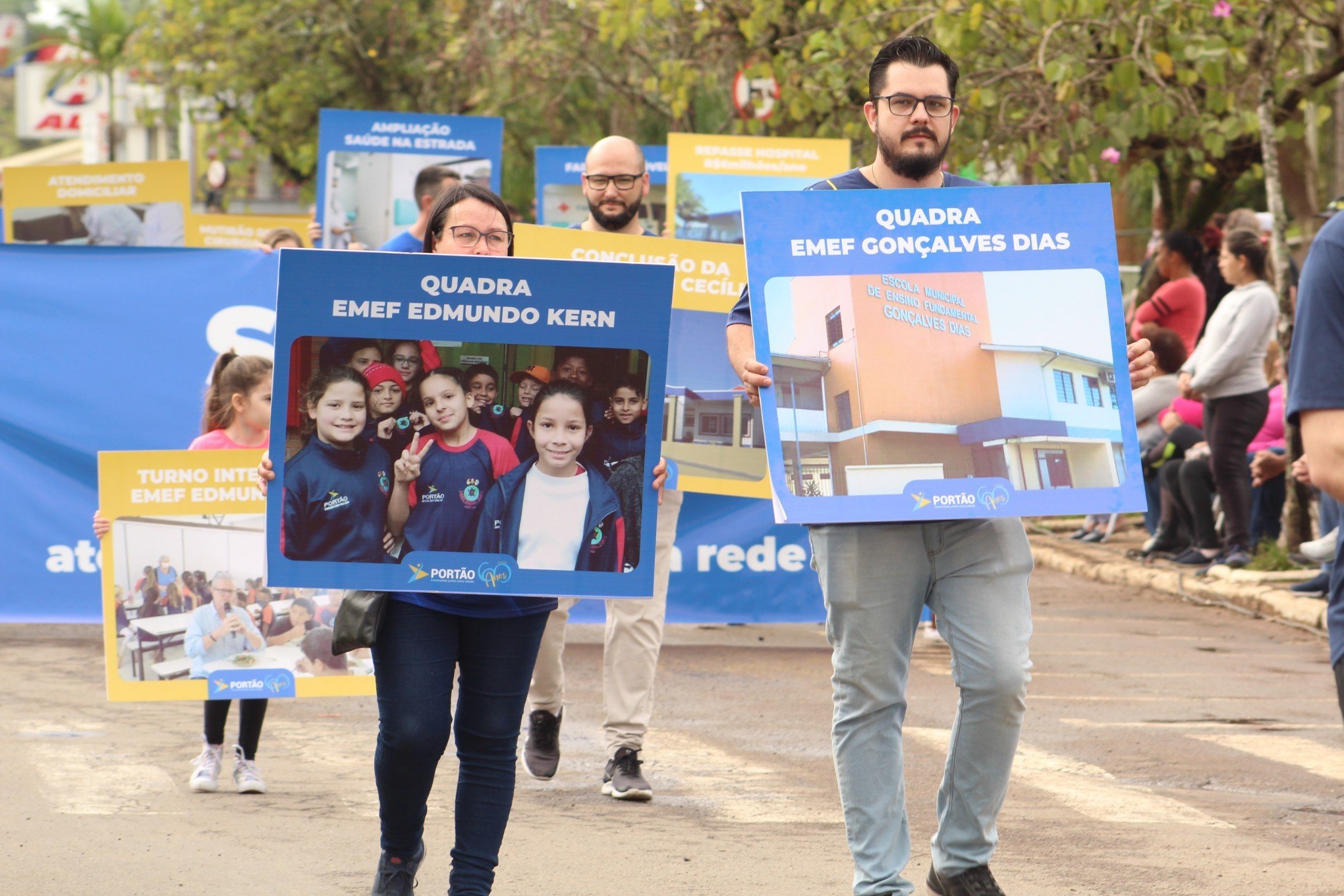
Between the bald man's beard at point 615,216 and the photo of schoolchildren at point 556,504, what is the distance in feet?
9.32

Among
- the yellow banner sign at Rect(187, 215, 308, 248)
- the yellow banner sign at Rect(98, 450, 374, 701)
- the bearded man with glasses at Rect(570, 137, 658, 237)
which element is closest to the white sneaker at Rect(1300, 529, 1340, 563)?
the bearded man with glasses at Rect(570, 137, 658, 237)

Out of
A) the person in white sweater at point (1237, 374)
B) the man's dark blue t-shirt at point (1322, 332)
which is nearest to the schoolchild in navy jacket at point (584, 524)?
the man's dark blue t-shirt at point (1322, 332)

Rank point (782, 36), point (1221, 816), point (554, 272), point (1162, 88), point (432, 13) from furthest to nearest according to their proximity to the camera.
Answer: point (432, 13), point (782, 36), point (1162, 88), point (1221, 816), point (554, 272)

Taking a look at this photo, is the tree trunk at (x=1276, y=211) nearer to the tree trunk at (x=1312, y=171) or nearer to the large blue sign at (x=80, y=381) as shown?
the tree trunk at (x=1312, y=171)

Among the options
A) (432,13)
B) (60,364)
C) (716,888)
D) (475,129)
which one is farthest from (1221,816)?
(432,13)

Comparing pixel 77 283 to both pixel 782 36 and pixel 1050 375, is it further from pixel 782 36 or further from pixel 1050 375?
pixel 782 36

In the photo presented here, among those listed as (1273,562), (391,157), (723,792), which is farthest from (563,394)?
(391,157)

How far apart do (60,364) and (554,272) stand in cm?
571

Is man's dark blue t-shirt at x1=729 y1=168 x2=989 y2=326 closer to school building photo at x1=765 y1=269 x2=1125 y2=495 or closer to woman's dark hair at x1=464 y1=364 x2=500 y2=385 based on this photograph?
school building photo at x1=765 y1=269 x2=1125 y2=495

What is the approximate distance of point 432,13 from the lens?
1063 inches

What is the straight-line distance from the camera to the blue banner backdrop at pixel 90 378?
8828 mm

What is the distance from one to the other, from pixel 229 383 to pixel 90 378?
304 centimetres

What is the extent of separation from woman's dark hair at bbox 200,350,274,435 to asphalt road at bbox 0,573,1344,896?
3.96 feet

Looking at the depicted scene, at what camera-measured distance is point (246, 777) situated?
581 cm
